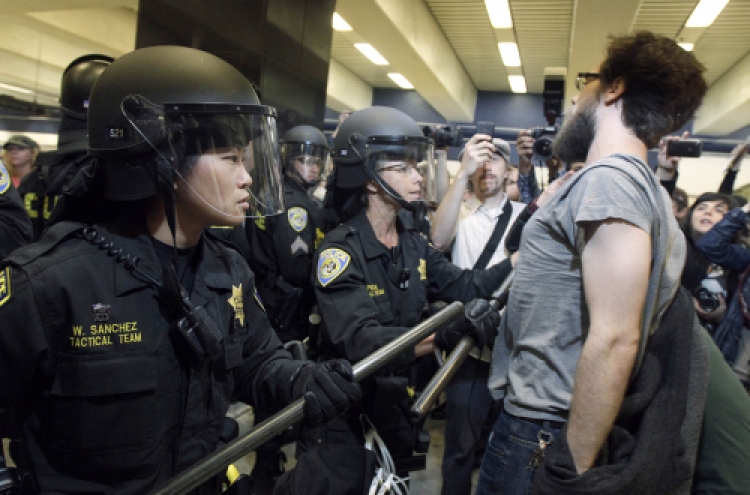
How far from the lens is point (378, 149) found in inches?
109

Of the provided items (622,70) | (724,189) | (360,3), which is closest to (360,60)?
(360,3)

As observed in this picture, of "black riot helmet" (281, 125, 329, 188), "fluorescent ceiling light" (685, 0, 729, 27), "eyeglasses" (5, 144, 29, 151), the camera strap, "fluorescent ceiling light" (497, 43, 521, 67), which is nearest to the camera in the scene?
the camera strap

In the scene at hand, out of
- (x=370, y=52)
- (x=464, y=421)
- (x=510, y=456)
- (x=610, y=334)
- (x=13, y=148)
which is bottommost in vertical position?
(x=464, y=421)

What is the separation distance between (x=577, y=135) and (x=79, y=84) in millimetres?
2362

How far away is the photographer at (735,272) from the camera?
3.34 m

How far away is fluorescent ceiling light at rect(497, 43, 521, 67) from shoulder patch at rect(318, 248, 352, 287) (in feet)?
29.1

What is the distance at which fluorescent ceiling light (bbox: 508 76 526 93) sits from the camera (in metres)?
12.7

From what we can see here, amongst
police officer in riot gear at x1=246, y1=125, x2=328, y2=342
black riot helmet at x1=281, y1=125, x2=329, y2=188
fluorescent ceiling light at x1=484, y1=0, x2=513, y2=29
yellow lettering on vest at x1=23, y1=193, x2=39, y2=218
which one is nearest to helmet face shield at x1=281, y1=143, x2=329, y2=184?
black riot helmet at x1=281, y1=125, x2=329, y2=188

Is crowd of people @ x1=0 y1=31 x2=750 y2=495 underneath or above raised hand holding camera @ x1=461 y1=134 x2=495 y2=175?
underneath

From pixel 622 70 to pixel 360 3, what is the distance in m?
5.67

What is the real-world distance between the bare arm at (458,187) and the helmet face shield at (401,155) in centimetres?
30

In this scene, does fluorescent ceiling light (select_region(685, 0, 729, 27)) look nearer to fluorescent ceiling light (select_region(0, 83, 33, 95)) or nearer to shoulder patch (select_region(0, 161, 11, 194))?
shoulder patch (select_region(0, 161, 11, 194))

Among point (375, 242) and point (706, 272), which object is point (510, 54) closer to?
point (706, 272)

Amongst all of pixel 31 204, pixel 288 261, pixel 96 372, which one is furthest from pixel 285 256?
pixel 96 372
